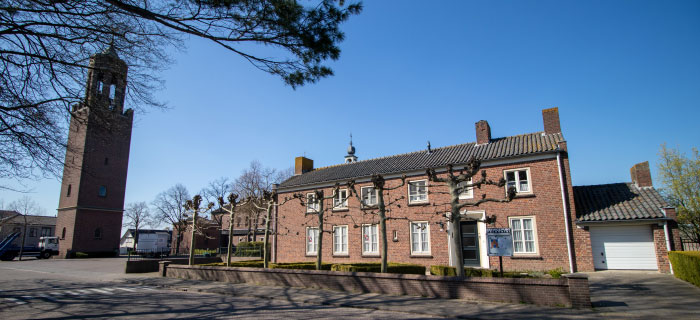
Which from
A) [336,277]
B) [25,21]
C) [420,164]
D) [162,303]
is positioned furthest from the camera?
[420,164]

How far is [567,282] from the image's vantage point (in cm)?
926

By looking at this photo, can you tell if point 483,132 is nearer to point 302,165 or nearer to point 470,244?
point 470,244

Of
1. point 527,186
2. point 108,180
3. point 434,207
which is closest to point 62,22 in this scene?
point 434,207

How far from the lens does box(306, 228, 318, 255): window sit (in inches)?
1009

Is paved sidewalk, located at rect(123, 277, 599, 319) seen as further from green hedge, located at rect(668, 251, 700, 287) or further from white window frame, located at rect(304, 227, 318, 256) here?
white window frame, located at rect(304, 227, 318, 256)

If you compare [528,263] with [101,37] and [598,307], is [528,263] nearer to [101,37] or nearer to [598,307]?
[598,307]

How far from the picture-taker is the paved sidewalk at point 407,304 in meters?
8.62

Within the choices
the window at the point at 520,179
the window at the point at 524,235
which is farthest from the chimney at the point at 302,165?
the window at the point at 524,235

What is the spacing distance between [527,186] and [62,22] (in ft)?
63.9

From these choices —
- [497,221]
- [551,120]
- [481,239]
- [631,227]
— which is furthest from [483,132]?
[631,227]

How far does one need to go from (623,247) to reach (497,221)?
5.53m

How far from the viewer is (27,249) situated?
37500mm

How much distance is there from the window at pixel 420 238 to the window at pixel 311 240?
24.3ft

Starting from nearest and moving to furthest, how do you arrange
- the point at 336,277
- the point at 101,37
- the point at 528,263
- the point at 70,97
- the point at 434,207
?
the point at 101,37, the point at 70,97, the point at 336,277, the point at 528,263, the point at 434,207
